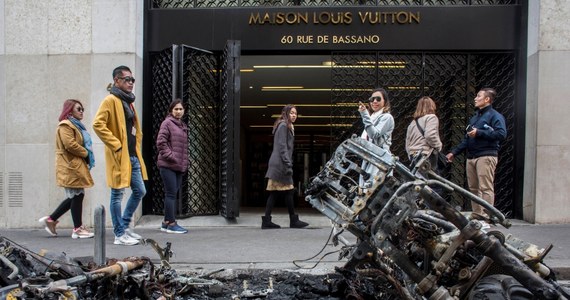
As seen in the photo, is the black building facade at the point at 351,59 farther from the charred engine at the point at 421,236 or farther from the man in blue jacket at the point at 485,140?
the charred engine at the point at 421,236

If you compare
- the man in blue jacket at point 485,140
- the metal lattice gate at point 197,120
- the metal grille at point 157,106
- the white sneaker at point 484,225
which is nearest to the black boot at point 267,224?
the metal lattice gate at point 197,120

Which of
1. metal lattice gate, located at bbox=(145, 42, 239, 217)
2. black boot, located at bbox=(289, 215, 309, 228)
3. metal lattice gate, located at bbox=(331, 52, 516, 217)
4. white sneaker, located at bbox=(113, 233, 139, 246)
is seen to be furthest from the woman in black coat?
white sneaker, located at bbox=(113, 233, 139, 246)

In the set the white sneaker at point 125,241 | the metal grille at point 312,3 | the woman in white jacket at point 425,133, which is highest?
the metal grille at point 312,3

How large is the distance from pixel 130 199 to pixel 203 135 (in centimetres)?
276

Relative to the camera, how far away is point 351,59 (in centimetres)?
869

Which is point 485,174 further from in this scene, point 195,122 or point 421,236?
point 195,122

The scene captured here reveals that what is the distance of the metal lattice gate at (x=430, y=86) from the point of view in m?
8.58

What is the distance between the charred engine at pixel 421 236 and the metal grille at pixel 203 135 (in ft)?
18.5

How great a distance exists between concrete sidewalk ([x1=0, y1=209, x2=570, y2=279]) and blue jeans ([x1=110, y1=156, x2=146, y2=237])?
0.89ft

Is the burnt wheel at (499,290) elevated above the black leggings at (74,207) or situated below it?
above

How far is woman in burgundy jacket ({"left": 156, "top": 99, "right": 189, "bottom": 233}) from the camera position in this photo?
7051 millimetres

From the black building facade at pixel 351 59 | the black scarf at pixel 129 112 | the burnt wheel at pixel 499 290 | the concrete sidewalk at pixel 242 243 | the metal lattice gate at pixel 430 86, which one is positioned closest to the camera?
the burnt wheel at pixel 499 290

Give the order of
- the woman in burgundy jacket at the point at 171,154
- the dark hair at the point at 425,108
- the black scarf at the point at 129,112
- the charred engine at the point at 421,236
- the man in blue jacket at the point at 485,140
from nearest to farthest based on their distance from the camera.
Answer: the charred engine at the point at 421,236 < the black scarf at the point at 129,112 < the man in blue jacket at the point at 485,140 < the dark hair at the point at 425,108 < the woman in burgundy jacket at the point at 171,154

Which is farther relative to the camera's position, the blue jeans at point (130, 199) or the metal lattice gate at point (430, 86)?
the metal lattice gate at point (430, 86)
